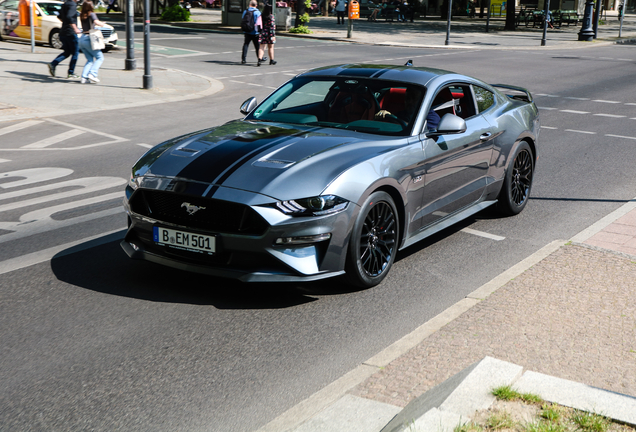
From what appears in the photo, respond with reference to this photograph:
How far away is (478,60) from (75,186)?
21155mm

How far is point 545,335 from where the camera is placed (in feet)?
14.6

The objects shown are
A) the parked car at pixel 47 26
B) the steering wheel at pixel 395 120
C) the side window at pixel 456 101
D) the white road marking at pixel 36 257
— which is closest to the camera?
the white road marking at pixel 36 257

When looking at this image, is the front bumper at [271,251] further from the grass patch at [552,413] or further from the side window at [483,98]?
the side window at [483,98]

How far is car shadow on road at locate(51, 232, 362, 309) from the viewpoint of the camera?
16.8 ft

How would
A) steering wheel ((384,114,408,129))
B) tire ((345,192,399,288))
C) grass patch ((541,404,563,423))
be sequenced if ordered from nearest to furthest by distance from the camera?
grass patch ((541,404,563,423)) < tire ((345,192,399,288)) < steering wheel ((384,114,408,129))

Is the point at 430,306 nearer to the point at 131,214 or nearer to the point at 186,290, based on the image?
the point at 186,290

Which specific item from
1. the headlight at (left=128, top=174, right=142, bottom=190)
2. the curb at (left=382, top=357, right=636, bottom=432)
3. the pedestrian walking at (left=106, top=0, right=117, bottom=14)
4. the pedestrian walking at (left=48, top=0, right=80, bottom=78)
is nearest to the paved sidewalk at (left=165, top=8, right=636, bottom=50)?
the pedestrian walking at (left=106, top=0, right=117, bottom=14)

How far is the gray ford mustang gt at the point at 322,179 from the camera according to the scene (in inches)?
189

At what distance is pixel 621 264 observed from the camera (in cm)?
593

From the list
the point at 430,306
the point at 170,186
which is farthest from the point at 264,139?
the point at 430,306

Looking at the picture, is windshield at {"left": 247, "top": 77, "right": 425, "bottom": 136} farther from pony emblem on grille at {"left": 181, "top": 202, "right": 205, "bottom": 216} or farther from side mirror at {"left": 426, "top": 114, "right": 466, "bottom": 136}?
pony emblem on grille at {"left": 181, "top": 202, "right": 205, "bottom": 216}

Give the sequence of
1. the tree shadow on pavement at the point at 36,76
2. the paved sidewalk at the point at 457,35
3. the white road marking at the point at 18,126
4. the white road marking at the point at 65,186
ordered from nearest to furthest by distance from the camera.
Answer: the white road marking at the point at 65,186 < the white road marking at the point at 18,126 < the tree shadow on pavement at the point at 36,76 < the paved sidewalk at the point at 457,35

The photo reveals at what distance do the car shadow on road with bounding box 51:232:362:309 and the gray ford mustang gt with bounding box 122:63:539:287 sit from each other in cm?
27

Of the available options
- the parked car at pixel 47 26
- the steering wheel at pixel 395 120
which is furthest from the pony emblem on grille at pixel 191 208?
the parked car at pixel 47 26
